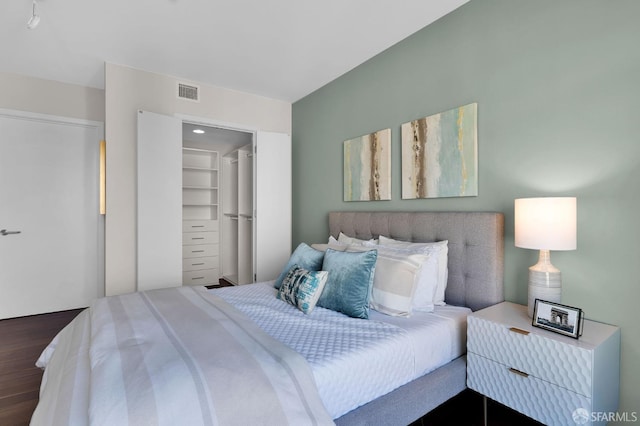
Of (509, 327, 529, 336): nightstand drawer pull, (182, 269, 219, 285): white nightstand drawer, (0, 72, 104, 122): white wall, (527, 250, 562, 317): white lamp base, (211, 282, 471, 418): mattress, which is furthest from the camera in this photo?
(182, 269, 219, 285): white nightstand drawer

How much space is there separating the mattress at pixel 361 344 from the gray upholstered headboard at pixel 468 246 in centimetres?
15

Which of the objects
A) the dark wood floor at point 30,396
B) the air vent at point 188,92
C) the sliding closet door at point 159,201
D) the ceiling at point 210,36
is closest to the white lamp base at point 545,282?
the dark wood floor at point 30,396

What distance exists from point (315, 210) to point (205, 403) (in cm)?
280

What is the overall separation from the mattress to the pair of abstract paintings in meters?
0.88

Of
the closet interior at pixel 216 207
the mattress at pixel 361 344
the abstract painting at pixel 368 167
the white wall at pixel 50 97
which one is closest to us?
the mattress at pixel 361 344

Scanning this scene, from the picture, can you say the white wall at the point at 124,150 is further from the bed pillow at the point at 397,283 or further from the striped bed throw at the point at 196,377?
the bed pillow at the point at 397,283

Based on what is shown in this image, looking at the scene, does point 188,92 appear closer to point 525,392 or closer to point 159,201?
point 159,201

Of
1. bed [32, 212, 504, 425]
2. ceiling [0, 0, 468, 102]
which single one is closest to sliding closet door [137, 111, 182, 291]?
ceiling [0, 0, 468, 102]

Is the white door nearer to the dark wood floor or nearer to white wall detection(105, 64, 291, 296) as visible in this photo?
the dark wood floor

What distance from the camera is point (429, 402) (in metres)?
1.53

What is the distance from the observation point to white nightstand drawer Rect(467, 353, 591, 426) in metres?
1.31

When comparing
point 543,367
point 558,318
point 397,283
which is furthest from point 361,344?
point 558,318

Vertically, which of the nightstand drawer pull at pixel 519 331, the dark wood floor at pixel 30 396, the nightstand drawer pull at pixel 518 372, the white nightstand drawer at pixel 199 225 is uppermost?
the white nightstand drawer at pixel 199 225

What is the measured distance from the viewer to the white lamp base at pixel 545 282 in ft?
5.14
